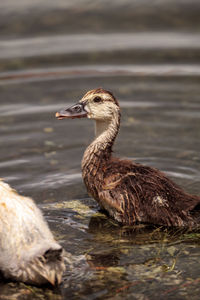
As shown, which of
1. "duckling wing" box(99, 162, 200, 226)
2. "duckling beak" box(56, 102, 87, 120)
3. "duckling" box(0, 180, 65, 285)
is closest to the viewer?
"duckling" box(0, 180, 65, 285)

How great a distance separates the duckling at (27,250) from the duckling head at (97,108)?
2.19 metres

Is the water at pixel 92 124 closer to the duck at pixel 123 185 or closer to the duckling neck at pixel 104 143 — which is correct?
the duck at pixel 123 185

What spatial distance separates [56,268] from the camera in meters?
5.01

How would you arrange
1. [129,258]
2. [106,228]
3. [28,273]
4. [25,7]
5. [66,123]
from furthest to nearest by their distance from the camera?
[25,7]
[66,123]
[106,228]
[129,258]
[28,273]

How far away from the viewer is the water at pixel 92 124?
5.50 metres

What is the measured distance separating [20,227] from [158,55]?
681cm

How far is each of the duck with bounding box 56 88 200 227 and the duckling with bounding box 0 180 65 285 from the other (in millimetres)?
1510

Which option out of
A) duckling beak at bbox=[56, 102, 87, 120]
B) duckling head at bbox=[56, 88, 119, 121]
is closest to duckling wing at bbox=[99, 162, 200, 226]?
duckling head at bbox=[56, 88, 119, 121]

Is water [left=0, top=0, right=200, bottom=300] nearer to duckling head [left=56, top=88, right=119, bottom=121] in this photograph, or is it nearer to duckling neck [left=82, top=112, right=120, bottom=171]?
duckling neck [left=82, top=112, right=120, bottom=171]

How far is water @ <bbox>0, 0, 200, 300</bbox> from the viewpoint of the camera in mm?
5500

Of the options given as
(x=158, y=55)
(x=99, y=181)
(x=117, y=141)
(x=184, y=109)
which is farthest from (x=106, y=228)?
(x=158, y=55)

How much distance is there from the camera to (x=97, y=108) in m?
7.08

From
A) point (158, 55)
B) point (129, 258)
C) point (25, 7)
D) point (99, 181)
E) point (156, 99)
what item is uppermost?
point (25, 7)

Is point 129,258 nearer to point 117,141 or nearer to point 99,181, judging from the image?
point 99,181
